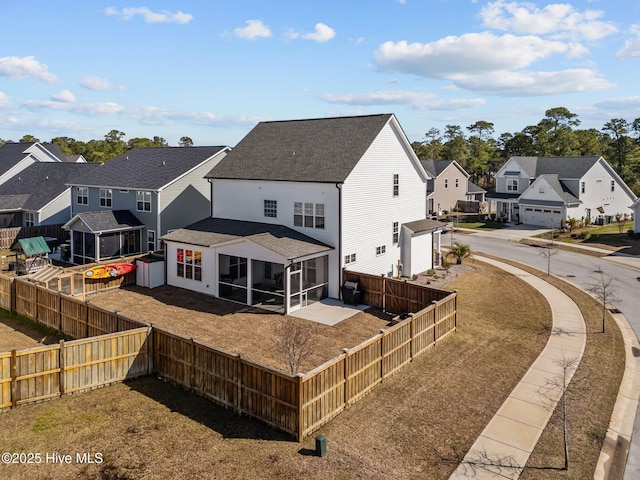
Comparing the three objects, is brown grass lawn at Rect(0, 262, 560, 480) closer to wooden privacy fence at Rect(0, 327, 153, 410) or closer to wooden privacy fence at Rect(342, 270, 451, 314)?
wooden privacy fence at Rect(0, 327, 153, 410)

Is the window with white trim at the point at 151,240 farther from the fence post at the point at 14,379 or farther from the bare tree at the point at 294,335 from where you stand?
the fence post at the point at 14,379

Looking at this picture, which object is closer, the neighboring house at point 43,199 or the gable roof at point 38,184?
the neighboring house at point 43,199

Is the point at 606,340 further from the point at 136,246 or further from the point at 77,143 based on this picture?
the point at 77,143

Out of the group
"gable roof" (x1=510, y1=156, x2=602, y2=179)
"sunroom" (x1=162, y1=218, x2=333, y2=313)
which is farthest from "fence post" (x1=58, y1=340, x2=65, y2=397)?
"gable roof" (x1=510, y1=156, x2=602, y2=179)

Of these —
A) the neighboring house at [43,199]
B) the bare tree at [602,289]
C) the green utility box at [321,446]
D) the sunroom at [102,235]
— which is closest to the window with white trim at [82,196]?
the neighboring house at [43,199]

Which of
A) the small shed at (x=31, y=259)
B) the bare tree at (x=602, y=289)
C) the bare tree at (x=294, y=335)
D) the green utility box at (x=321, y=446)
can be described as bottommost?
the green utility box at (x=321, y=446)
